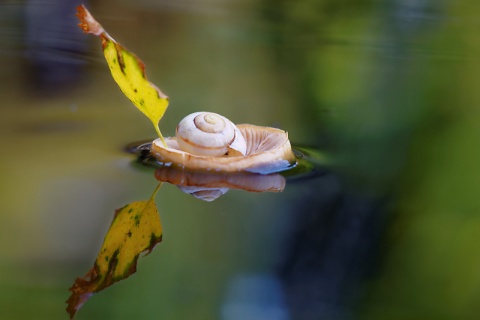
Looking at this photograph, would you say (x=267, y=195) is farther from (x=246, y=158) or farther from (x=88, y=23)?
(x=88, y=23)

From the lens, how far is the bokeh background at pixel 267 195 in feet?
3.41

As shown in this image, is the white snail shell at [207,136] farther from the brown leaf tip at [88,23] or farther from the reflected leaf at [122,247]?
the brown leaf tip at [88,23]

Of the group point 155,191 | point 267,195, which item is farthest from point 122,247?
point 267,195

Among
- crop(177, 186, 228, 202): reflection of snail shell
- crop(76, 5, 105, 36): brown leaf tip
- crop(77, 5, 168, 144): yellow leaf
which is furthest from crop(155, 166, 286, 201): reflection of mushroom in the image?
crop(76, 5, 105, 36): brown leaf tip

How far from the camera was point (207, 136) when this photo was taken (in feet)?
4.75

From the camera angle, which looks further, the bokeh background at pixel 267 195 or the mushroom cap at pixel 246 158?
the mushroom cap at pixel 246 158

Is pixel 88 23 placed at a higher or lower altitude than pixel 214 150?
higher

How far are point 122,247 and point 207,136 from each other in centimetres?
40

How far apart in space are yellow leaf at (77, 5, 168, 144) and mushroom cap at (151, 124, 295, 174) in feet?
0.42

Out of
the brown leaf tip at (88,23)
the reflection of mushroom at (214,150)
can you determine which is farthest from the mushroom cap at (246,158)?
the brown leaf tip at (88,23)

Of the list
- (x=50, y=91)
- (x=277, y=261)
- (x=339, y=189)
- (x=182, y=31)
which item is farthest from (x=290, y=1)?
(x=277, y=261)

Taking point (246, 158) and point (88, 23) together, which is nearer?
point (88, 23)

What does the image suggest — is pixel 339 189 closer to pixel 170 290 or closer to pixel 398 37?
pixel 170 290

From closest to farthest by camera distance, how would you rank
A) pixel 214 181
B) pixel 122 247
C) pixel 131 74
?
pixel 122 247 → pixel 131 74 → pixel 214 181
